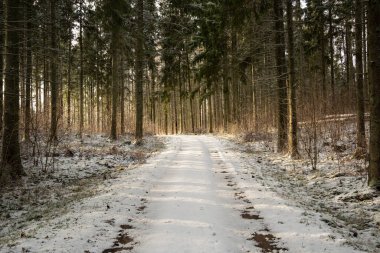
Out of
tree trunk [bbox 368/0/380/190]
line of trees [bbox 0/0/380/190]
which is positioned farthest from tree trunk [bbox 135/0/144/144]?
tree trunk [bbox 368/0/380/190]

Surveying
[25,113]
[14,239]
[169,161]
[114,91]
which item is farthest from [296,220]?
[114,91]

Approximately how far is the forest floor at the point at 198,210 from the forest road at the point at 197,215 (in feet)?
0.06

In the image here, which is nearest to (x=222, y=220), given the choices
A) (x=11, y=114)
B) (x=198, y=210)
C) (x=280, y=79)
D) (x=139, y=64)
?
(x=198, y=210)

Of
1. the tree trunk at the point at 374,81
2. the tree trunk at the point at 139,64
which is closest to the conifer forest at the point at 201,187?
the tree trunk at the point at 374,81

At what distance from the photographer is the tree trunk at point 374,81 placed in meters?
8.34

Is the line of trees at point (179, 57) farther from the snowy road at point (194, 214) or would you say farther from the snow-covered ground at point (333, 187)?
the snowy road at point (194, 214)

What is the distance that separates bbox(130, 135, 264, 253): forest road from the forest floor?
0.02m

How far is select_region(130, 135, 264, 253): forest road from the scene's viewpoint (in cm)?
555

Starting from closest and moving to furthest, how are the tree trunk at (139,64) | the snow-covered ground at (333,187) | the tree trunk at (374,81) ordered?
1. the snow-covered ground at (333,187)
2. the tree trunk at (374,81)
3. the tree trunk at (139,64)

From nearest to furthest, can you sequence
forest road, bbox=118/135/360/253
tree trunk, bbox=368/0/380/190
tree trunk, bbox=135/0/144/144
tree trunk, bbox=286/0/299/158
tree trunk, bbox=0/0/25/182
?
1. forest road, bbox=118/135/360/253
2. tree trunk, bbox=368/0/380/190
3. tree trunk, bbox=0/0/25/182
4. tree trunk, bbox=286/0/299/158
5. tree trunk, bbox=135/0/144/144

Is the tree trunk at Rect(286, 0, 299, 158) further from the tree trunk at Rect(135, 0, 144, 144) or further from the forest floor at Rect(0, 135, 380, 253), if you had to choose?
the tree trunk at Rect(135, 0, 144, 144)

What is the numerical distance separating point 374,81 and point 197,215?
5085 mm

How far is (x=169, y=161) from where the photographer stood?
1380 centimetres

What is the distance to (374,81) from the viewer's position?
841cm
